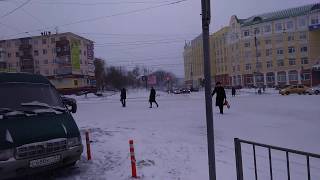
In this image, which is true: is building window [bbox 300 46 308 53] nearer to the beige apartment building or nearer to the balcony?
the beige apartment building

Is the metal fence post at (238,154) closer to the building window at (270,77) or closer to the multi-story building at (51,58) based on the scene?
the multi-story building at (51,58)

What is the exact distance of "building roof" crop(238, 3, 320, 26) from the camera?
81.7 metres

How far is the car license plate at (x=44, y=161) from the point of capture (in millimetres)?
6453

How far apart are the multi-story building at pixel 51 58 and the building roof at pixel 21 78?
221ft

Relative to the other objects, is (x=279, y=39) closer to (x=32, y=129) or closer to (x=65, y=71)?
(x=65, y=71)

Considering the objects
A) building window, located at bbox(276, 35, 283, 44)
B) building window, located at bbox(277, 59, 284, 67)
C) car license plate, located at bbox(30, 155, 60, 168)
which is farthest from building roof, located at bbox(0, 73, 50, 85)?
building window, located at bbox(276, 35, 283, 44)

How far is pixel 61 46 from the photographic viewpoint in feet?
259

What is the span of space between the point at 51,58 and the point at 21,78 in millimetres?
77884

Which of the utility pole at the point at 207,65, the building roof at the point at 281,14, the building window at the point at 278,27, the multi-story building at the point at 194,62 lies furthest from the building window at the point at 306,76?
the utility pole at the point at 207,65

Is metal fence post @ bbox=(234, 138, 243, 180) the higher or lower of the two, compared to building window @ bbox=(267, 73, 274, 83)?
lower

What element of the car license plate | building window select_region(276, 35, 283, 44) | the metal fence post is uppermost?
building window select_region(276, 35, 283, 44)

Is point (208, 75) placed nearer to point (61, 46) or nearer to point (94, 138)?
point (94, 138)

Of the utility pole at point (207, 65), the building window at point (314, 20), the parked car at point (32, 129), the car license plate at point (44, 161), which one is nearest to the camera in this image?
the utility pole at point (207, 65)

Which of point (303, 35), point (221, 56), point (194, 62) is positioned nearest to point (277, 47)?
point (303, 35)
